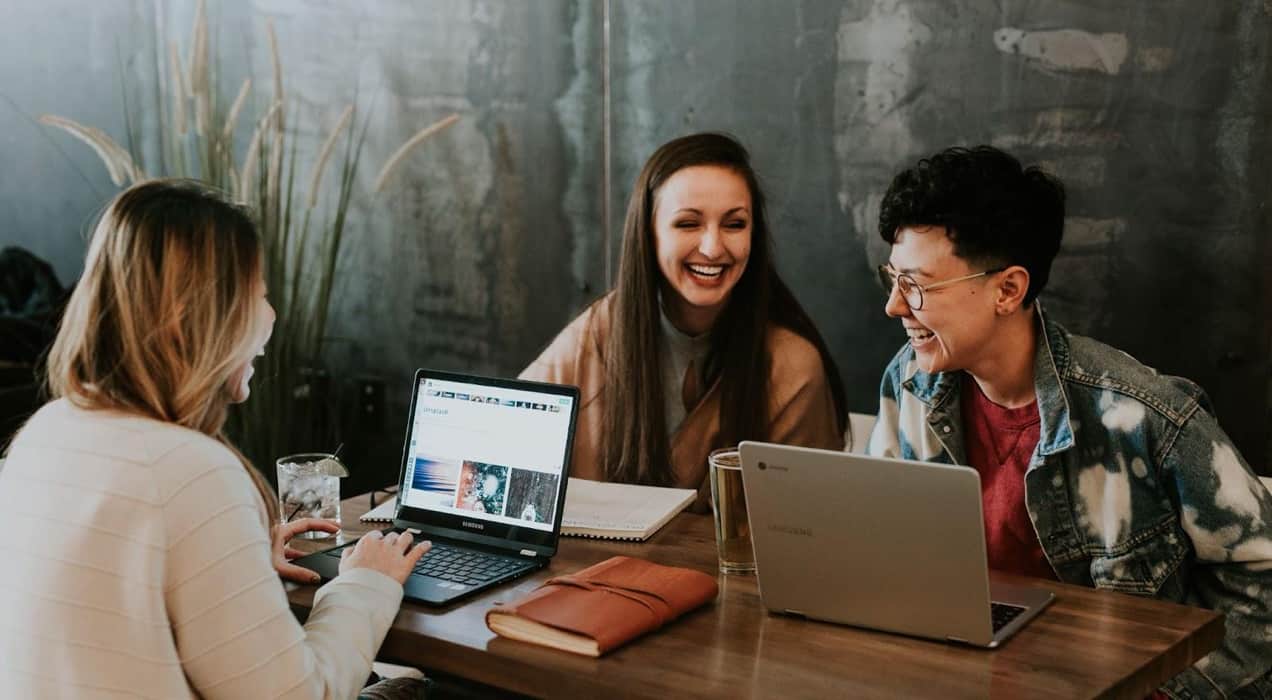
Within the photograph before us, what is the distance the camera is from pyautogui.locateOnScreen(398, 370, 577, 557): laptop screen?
1.92m

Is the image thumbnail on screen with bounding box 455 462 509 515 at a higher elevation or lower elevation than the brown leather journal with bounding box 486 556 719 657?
higher

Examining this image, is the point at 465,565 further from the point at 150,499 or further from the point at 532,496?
the point at 150,499

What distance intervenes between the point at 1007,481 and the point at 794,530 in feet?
1.91

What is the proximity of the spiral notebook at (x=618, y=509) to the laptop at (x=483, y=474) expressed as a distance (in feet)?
0.34

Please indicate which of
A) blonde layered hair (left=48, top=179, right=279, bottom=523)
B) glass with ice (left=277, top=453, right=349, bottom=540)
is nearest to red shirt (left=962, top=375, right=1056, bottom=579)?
glass with ice (left=277, top=453, right=349, bottom=540)

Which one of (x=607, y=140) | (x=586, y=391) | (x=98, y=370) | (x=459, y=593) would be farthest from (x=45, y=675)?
(x=607, y=140)

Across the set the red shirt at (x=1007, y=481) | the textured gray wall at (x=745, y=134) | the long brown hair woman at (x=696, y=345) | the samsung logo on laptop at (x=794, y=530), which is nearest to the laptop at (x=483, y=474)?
the samsung logo on laptop at (x=794, y=530)

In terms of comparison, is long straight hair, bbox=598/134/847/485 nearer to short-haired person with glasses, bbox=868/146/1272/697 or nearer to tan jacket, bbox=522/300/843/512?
tan jacket, bbox=522/300/843/512

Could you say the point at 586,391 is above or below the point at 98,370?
below

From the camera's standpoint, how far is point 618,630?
155 cm

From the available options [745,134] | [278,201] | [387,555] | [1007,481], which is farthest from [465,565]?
[278,201]

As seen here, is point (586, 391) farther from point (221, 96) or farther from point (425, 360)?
point (221, 96)

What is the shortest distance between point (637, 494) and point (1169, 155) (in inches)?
51.9

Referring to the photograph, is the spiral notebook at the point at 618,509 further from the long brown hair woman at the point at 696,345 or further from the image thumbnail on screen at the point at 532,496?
the long brown hair woman at the point at 696,345
